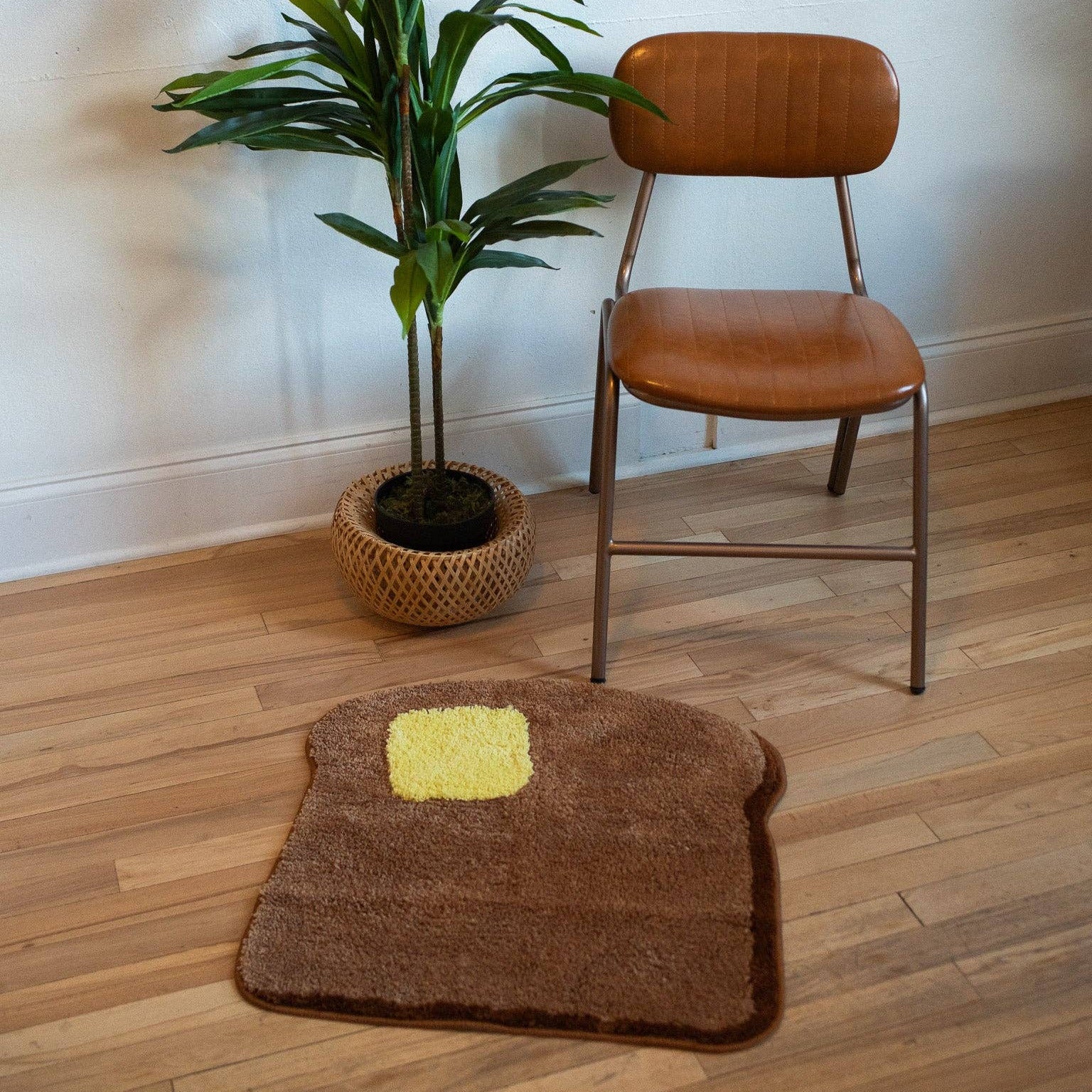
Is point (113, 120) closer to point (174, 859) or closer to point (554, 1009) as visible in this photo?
A: point (174, 859)

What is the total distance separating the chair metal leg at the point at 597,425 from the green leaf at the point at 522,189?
34 centimetres

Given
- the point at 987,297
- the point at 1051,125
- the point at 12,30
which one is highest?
the point at 12,30

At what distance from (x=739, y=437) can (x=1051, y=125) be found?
2.80 ft

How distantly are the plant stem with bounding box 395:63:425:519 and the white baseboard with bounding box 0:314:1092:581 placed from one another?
0.29 metres

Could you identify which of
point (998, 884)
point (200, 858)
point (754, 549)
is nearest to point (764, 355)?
point (754, 549)

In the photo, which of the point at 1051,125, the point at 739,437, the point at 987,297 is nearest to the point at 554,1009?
the point at 739,437

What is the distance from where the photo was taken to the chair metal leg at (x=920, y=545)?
1.65m

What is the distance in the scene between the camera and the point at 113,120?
1.81 meters

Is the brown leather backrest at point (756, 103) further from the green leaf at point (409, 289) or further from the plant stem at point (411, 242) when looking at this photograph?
the green leaf at point (409, 289)

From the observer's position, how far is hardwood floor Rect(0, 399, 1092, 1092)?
1292 mm

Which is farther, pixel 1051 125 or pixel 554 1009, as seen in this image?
pixel 1051 125

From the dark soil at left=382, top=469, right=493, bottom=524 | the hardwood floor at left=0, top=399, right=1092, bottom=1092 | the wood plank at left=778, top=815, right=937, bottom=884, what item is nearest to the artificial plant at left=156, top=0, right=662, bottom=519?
the dark soil at left=382, top=469, right=493, bottom=524

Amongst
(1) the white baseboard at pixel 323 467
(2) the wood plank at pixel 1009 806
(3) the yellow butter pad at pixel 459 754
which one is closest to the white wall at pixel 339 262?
(1) the white baseboard at pixel 323 467

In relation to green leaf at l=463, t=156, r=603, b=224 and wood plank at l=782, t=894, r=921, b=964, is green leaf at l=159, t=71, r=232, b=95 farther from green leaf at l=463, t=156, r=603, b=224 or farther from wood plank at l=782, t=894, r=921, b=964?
wood plank at l=782, t=894, r=921, b=964
